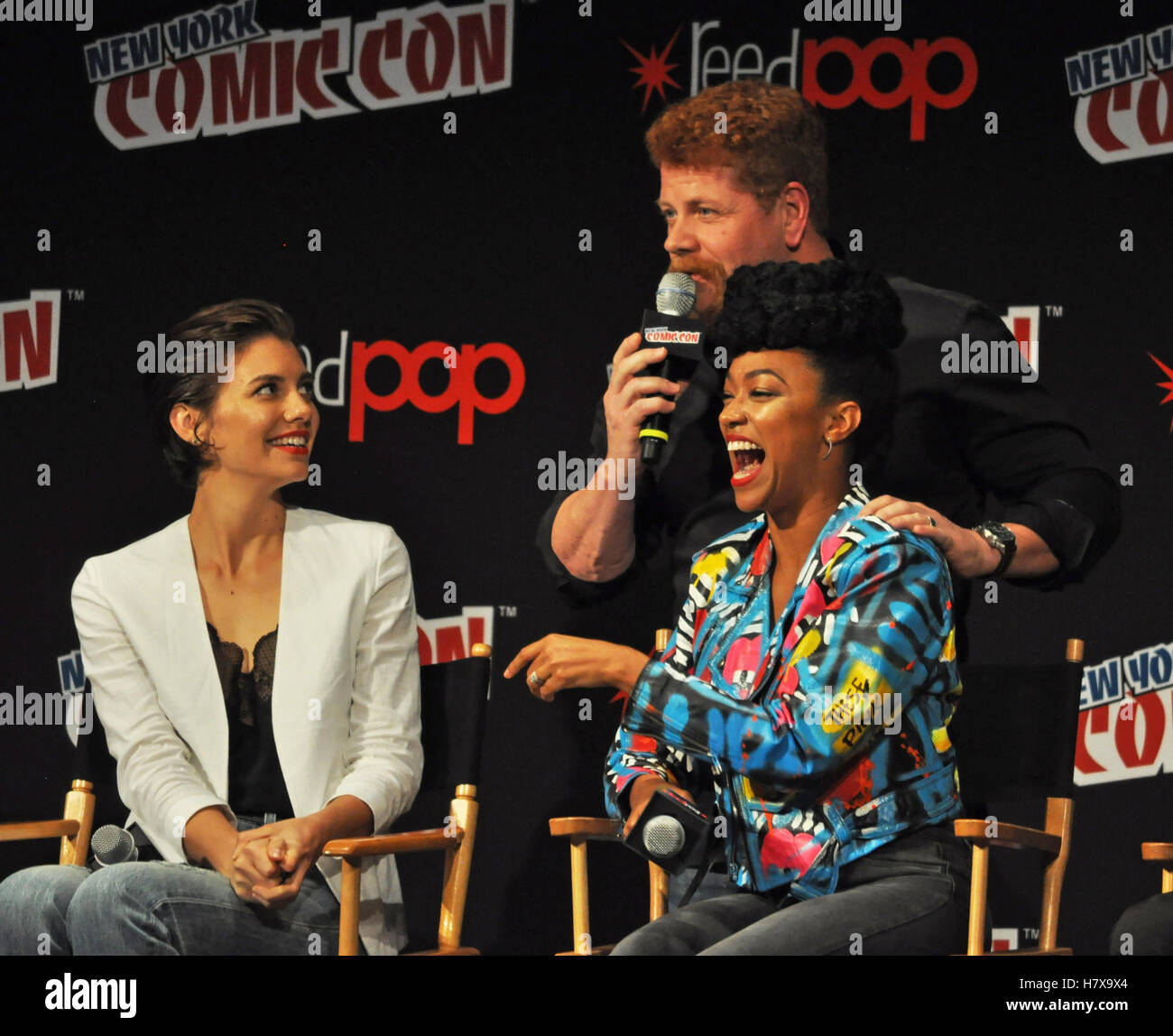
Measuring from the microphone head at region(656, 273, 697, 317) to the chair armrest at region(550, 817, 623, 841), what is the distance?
3.33 feet

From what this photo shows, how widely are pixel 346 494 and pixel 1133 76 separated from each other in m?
2.07

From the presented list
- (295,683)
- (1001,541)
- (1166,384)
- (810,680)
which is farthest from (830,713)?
(1166,384)

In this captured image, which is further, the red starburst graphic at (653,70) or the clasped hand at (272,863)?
the red starburst graphic at (653,70)

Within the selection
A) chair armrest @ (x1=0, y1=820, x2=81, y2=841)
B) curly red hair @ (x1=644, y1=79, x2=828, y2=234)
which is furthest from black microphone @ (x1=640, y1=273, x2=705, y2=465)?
chair armrest @ (x1=0, y1=820, x2=81, y2=841)

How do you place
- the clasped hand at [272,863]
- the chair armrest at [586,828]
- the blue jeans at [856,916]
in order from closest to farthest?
the blue jeans at [856,916], the clasped hand at [272,863], the chair armrest at [586,828]

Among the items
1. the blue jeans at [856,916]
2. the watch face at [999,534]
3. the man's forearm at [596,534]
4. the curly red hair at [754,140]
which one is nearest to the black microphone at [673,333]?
the man's forearm at [596,534]

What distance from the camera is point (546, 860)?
379 cm

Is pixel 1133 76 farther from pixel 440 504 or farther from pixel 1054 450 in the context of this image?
pixel 440 504

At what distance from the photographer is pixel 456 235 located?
12.6 feet

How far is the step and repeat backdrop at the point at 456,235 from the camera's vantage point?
3.71 m

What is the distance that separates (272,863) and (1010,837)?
1348mm

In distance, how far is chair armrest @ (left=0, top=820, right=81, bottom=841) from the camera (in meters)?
3.21

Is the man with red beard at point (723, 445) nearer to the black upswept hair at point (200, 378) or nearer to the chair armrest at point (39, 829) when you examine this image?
the black upswept hair at point (200, 378)

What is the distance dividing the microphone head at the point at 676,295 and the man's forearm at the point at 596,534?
391mm
